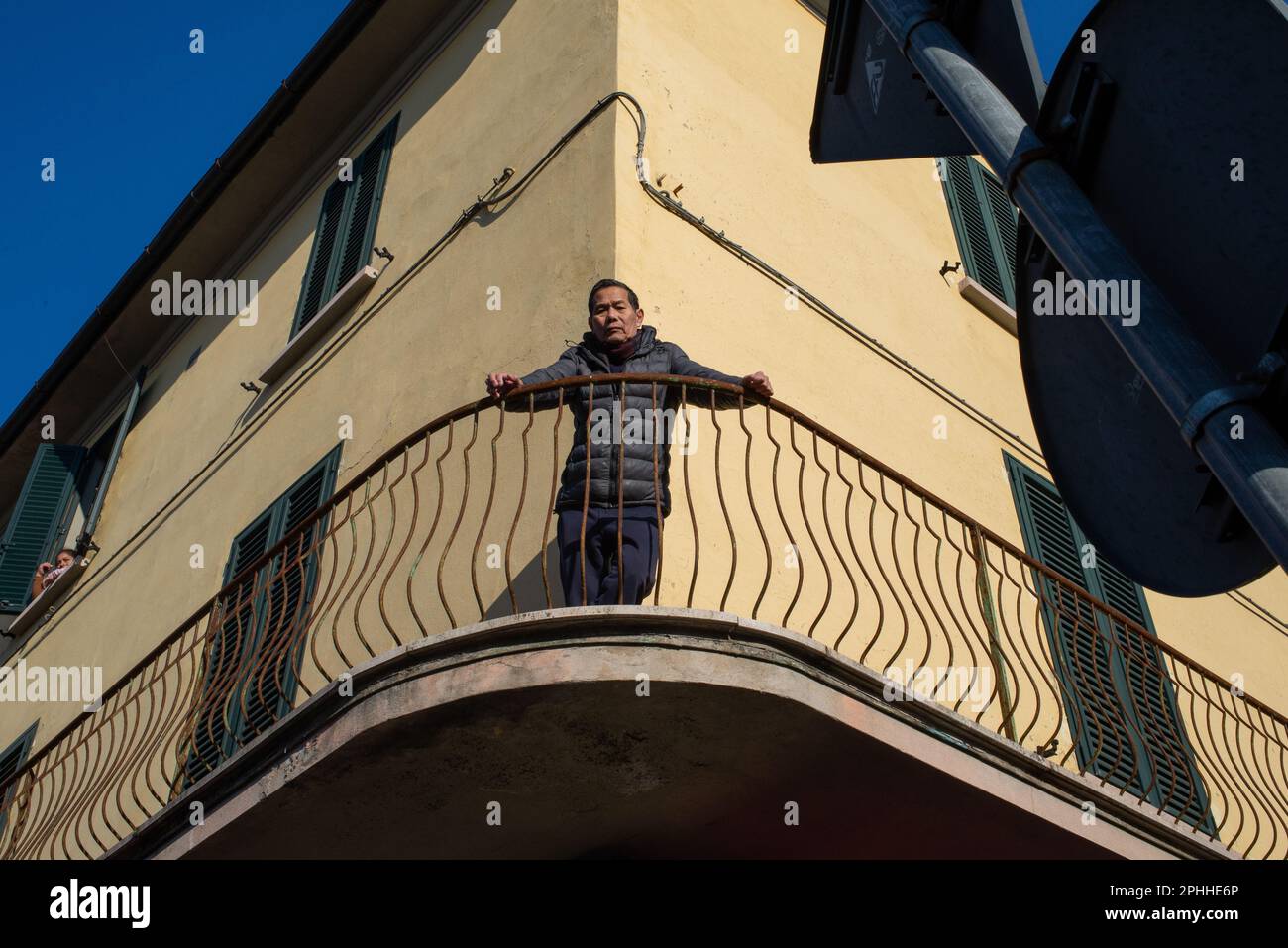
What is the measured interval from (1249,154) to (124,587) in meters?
10.1

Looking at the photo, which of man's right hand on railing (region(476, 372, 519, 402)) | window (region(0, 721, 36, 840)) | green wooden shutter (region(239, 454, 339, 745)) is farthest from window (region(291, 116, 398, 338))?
man's right hand on railing (region(476, 372, 519, 402))

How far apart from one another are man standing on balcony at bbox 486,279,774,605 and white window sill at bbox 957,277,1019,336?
4.41 metres

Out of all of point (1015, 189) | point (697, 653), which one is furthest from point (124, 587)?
point (1015, 189)

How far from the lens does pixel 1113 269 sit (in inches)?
121

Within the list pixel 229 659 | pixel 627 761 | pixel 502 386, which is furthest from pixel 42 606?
pixel 627 761

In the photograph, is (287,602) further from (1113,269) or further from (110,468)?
(110,468)

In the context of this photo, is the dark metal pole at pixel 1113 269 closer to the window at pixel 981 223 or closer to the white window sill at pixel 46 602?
the window at pixel 981 223

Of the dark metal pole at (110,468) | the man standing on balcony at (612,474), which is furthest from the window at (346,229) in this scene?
the man standing on balcony at (612,474)

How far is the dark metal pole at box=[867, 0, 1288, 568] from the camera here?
265 centimetres

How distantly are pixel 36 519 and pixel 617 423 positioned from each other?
9.30 meters

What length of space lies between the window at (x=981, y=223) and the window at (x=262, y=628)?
4928 millimetres

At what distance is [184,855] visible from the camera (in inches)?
246

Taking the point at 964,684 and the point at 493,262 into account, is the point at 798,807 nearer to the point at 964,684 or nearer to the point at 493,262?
the point at 964,684

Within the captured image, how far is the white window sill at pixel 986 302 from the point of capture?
10727 millimetres
